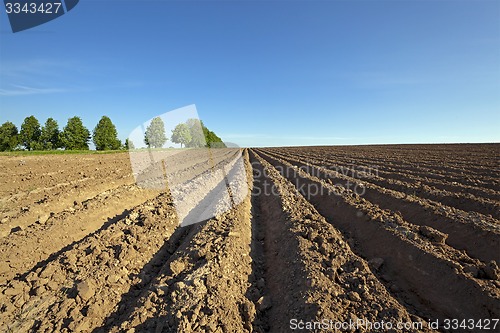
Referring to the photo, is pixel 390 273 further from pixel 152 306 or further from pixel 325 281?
pixel 152 306

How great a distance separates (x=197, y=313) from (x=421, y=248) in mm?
3879

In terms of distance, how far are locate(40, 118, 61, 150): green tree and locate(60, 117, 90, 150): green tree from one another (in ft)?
5.88

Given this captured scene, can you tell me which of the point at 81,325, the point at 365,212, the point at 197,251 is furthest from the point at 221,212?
the point at 81,325

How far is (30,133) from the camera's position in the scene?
51062 mm

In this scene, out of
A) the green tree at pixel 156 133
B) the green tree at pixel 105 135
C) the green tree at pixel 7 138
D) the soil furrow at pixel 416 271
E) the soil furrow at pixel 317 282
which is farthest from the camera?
the green tree at pixel 105 135

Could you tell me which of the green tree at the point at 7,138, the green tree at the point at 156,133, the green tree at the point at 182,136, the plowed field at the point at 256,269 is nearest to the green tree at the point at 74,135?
the green tree at the point at 7,138

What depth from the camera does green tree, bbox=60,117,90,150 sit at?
51.3m

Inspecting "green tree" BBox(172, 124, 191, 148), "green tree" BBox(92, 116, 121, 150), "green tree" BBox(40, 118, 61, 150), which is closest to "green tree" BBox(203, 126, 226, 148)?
"green tree" BBox(172, 124, 191, 148)

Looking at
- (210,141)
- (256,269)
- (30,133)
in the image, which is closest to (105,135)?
(30,133)

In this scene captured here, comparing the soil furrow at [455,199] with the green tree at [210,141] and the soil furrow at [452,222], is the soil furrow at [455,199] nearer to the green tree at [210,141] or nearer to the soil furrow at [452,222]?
the soil furrow at [452,222]

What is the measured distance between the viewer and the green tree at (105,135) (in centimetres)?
5588

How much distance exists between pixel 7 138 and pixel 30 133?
154 inches

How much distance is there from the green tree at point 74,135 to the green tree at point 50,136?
1.79m

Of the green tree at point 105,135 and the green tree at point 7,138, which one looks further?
the green tree at point 105,135
